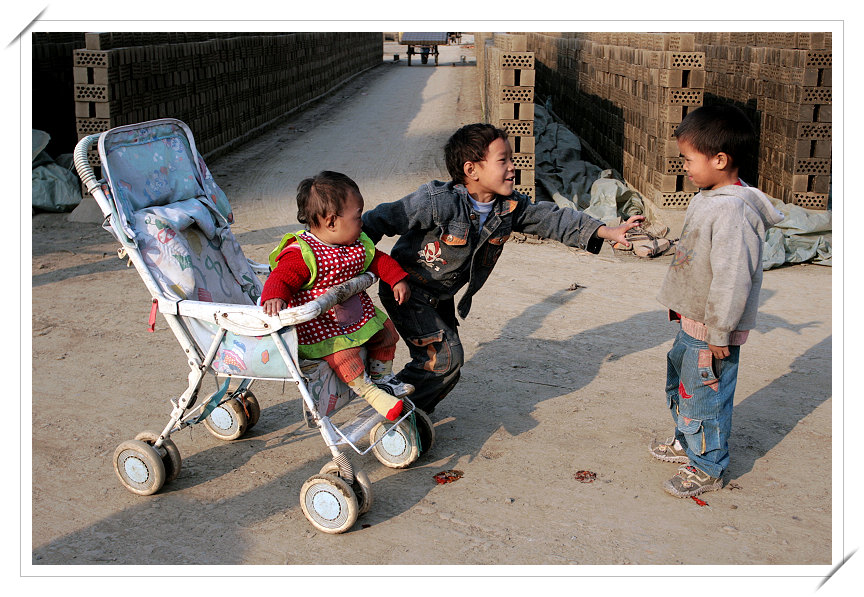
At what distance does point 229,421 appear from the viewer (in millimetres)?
4145

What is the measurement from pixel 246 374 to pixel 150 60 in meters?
7.07

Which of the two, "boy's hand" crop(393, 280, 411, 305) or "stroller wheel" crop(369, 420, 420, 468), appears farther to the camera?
"stroller wheel" crop(369, 420, 420, 468)

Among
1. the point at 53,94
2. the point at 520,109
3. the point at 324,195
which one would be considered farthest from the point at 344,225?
the point at 53,94

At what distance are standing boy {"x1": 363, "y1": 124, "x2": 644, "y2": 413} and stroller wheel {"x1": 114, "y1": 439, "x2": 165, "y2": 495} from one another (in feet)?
3.92

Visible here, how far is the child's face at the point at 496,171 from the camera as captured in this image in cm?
368

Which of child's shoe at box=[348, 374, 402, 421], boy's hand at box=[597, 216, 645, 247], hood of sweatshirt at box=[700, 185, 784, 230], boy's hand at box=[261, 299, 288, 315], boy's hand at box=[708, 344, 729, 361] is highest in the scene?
hood of sweatshirt at box=[700, 185, 784, 230]

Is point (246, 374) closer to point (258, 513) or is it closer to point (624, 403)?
point (258, 513)

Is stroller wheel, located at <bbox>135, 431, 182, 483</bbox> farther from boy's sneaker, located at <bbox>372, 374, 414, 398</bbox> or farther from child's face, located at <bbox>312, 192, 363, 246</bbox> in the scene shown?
child's face, located at <bbox>312, 192, 363, 246</bbox>

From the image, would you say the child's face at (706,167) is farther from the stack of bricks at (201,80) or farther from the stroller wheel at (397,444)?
the stack of bricks at (201,80)

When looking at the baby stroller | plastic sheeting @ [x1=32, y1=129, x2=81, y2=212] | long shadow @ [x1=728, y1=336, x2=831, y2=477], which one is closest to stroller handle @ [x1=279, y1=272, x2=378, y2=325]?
the baby stroller

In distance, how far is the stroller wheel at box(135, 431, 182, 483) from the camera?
12.0 feet

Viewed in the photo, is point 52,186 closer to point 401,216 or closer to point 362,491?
point 401,216

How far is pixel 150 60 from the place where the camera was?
934 cm

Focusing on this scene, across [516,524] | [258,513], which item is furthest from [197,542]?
[516,524]
